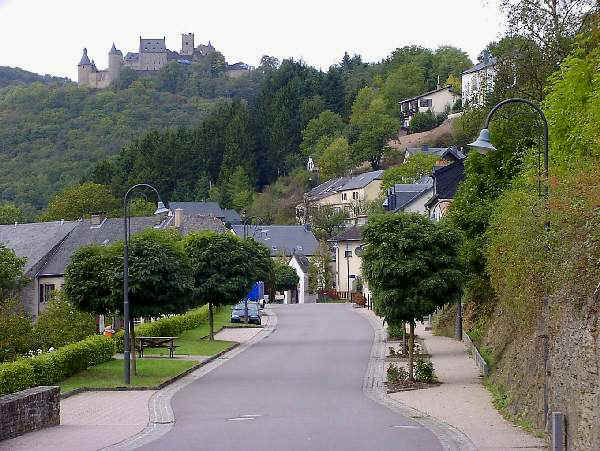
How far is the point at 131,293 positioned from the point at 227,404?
26.4 feet

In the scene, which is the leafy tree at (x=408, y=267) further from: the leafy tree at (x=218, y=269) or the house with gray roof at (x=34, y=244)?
the house with gray roof at (x=34, y=244)

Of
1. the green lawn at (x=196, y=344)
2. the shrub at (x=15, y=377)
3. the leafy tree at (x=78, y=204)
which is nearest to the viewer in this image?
the shrub at (x=15, y=377)

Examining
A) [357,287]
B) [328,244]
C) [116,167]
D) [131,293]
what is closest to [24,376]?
[131,293]

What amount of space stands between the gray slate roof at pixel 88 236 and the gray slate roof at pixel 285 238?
24.4 metres

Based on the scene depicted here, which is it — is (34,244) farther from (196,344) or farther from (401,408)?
(401,408)

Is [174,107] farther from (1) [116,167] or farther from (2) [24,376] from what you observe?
(2) [24,376]

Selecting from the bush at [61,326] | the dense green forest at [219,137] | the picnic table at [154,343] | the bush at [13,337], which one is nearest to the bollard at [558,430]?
the bush at [13,337]

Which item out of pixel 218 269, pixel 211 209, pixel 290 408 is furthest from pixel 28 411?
pixel 211 209

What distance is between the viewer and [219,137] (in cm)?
13750

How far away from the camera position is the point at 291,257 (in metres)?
97.3

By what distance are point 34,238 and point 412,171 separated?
37.9m

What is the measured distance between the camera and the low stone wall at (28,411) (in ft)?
61.5

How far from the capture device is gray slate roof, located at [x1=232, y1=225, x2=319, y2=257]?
336 feet

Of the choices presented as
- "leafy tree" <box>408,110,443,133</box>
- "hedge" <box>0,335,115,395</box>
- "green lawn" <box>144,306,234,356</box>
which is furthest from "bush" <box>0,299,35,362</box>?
"leafy tree" <box>408,110,443,133</box>
